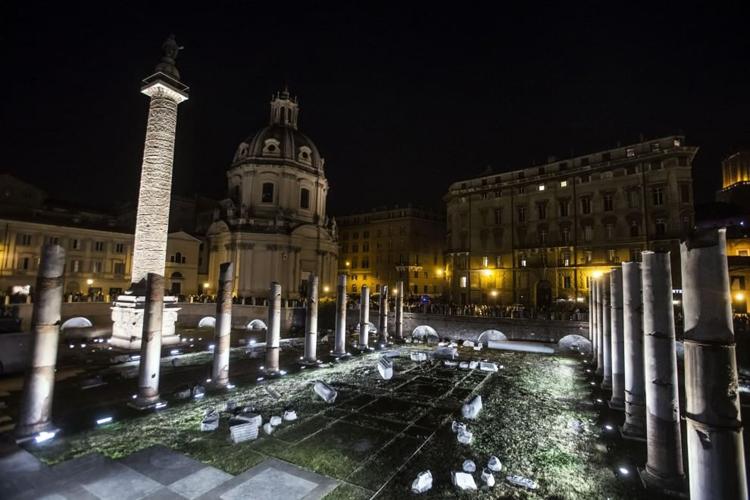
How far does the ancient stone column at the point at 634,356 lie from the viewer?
9070 mm

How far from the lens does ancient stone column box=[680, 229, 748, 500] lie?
4.60 meters

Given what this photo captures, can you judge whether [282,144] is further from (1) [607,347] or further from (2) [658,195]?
(1) [607,347]

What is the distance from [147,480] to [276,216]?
136 ft

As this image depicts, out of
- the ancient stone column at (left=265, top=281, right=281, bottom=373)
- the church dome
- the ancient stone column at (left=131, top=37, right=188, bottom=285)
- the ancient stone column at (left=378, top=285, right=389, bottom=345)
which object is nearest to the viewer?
the ancient stone column at (left=265, top=281, right=281, bottom=373)

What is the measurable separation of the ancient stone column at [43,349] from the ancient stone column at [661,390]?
42.7 ft

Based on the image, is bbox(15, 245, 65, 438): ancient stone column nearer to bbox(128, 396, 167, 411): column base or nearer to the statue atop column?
bbox(128, 396, 167, 411): column base

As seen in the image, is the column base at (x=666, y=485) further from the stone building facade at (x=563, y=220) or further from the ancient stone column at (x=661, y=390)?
the stone building facade at (x=563, y=220)

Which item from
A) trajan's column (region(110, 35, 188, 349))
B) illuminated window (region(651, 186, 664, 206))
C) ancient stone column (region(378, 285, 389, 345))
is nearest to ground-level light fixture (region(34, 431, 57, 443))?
trajan's column (region(110, 35, 188, 349))

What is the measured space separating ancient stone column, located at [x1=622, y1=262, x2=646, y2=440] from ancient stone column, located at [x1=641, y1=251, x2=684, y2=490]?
6.12 feet

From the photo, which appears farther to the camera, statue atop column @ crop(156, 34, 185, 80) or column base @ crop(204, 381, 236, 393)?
statue atop column @ crop(156, 34, 185, 80)

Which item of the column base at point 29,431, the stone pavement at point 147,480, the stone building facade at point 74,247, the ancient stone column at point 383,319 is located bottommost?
the stone pavement at point 147,480

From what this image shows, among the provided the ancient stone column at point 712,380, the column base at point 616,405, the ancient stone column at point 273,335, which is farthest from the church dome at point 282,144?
the ancient stone column at point 712,380

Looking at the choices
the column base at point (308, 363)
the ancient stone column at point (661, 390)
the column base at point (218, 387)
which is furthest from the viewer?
the column base at point (308, 363)

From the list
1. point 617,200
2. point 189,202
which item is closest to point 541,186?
point 617,200
